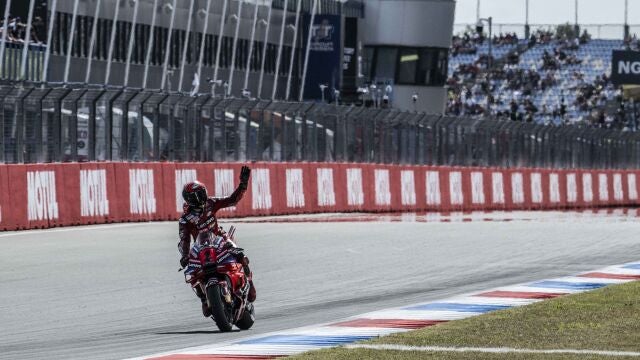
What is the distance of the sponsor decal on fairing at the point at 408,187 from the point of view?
36.0 meters

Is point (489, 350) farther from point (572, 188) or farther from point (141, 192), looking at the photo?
point (572, 188)

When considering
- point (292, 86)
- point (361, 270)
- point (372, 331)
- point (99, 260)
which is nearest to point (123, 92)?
point (99, 260)

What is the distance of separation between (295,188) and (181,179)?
12.9 feet

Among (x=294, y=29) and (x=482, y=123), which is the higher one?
(x=294, y=29)

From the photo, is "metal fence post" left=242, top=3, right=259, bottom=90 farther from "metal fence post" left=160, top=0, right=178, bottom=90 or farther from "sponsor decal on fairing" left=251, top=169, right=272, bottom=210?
"sponsor decal on fairing" left=251, top=169, right=272, bottom=210

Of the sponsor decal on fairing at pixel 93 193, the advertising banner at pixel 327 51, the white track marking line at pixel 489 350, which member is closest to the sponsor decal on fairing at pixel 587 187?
the sponsor decal on fairing at pixel 93 193

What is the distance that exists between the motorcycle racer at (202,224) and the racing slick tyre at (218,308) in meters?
0.16

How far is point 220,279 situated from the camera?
1167 centimetres

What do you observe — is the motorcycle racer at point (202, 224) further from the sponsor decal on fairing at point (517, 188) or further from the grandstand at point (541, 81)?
the grandstand at point (541, 81)

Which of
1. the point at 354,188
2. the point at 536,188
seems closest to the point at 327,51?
the point at 536,188

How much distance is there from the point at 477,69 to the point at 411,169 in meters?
51.1

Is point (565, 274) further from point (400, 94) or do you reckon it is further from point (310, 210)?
Result: point (400, 94)

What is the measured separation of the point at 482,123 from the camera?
4081 centimetres

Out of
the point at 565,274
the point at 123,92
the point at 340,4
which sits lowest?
the point at 565,274
